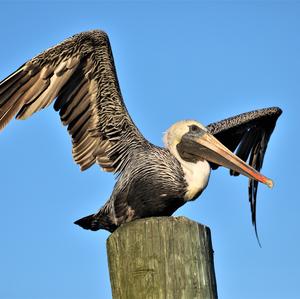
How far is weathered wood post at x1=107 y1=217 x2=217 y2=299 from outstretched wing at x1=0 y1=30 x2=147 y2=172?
3.88 meters

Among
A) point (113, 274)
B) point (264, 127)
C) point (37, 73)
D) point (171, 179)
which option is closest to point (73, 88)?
point (37, 73)

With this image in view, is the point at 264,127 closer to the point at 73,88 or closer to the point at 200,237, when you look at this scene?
the point at 73,88

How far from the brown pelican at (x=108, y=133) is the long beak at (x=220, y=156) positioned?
0.4 inches

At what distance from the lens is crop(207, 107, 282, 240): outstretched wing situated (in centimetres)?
991

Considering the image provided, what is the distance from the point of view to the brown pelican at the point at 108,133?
734cm

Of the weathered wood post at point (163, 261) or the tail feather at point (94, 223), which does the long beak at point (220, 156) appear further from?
the weathered wood post at point (163, 261)

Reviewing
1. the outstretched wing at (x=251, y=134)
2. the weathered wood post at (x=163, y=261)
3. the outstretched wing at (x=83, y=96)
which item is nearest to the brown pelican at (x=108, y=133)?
the outstretched wing at (x=83, y=96)

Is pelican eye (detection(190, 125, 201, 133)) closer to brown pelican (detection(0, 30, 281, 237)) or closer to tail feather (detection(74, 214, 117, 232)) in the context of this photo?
brown pelican (detection(0, 30, 281, 237))

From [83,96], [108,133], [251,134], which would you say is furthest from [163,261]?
[251,134]

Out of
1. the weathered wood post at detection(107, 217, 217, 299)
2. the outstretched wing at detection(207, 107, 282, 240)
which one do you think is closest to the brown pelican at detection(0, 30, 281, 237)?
the outstretched wing at detection(207, 107, 282, 240)

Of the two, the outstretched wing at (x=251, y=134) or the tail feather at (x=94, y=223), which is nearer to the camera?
the tail feather at (x=94, y=223)

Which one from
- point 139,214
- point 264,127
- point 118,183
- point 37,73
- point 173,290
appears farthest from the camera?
point 264,127

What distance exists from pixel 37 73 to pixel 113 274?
4554 millimetres

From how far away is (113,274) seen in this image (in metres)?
4.25
